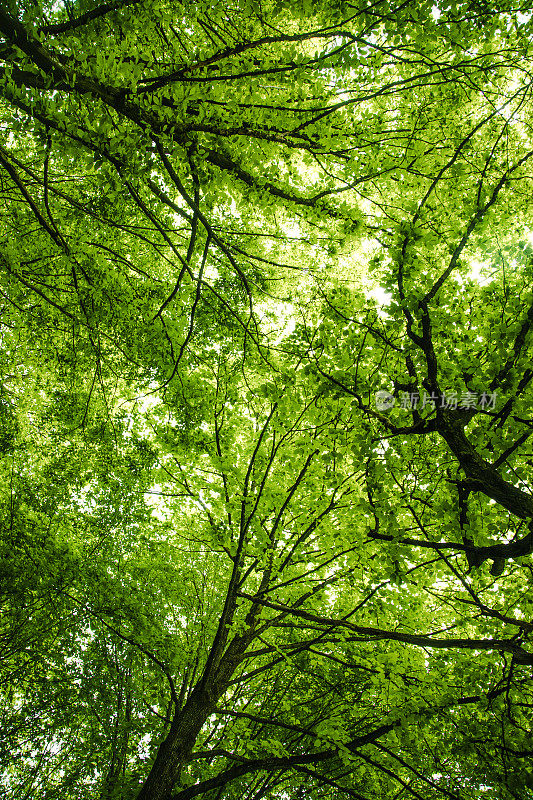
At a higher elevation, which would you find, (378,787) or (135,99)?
(135,99)

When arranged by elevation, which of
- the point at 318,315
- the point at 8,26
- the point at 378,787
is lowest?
the point at 378,787

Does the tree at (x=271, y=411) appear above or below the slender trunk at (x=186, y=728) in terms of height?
above

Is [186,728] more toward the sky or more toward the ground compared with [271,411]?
more toward the ground

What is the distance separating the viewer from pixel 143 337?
5.26 metres

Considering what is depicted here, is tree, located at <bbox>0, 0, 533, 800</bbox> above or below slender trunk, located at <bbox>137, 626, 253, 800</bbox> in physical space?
above

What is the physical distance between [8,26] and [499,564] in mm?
4611

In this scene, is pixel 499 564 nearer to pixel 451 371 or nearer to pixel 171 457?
pixel 451 371

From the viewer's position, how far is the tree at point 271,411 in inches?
112

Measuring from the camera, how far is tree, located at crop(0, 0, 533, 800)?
2842 mm

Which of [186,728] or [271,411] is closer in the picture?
[186,728]

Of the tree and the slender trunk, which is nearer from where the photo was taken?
the tree

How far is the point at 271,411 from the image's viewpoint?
459cm

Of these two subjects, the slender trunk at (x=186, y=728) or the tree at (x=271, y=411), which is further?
the slender trunk at (x=186, y=728)

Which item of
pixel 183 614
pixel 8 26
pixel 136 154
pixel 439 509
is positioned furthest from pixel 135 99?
pixel 183 614
